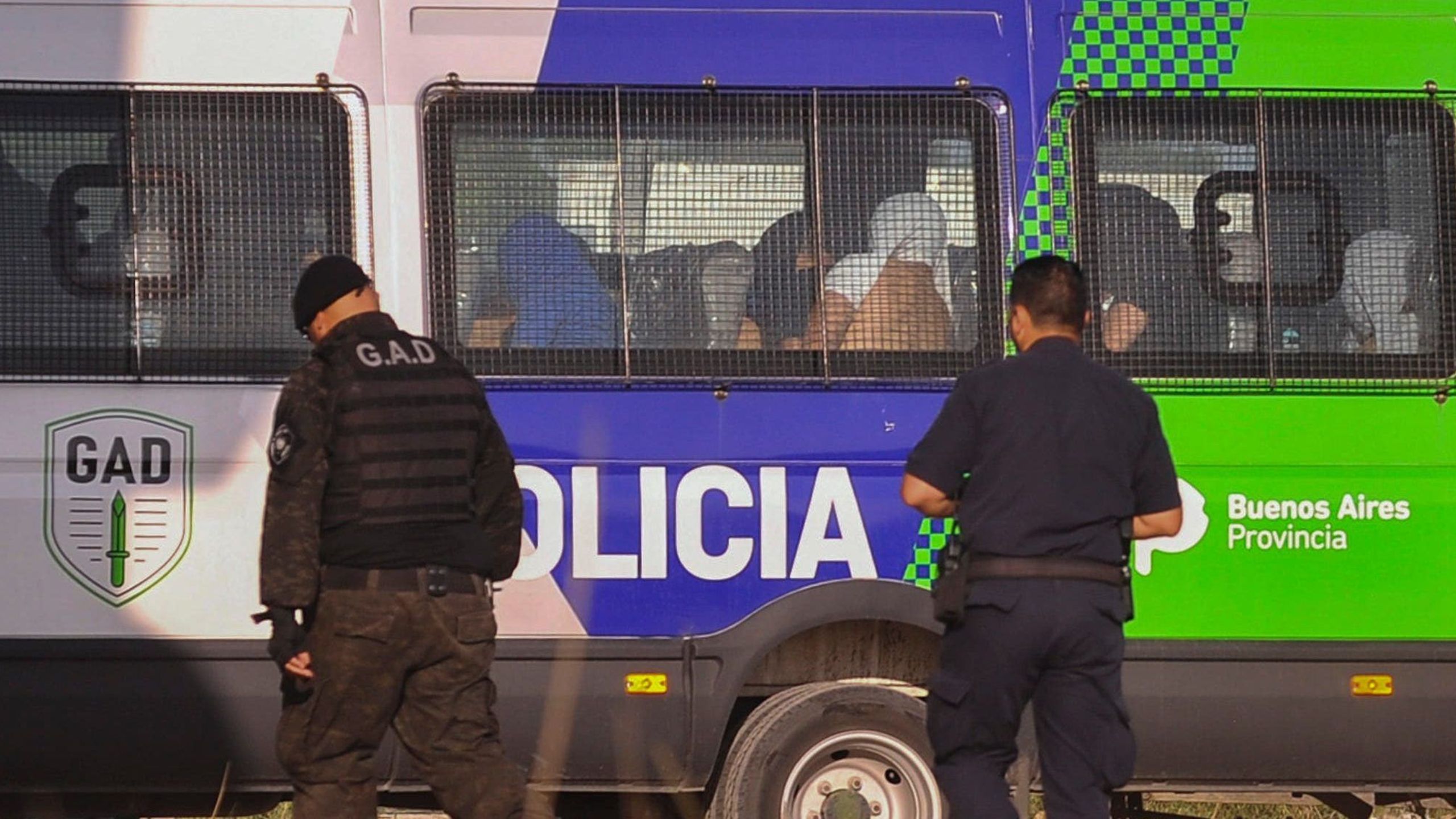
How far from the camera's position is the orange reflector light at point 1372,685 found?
6691 mm

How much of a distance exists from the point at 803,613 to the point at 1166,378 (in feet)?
4.49

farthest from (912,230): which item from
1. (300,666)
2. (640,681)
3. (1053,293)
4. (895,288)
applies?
(300,666)

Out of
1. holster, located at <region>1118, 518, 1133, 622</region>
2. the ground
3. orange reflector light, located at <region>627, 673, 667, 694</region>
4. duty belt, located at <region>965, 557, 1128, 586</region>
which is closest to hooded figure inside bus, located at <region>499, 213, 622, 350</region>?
orange reflector light, located at <region>627, 673, 667, 694</region>

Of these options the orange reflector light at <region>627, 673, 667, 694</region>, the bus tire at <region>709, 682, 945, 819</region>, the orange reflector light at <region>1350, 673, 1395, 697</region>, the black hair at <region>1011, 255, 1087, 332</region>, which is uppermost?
the black hair at <region>1011, 255, 1087, 332</region>

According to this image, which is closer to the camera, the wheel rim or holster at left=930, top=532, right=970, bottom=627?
holster at left=930, top=532, right=970, bottom=627

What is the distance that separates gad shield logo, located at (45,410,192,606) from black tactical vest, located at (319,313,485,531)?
1351 millimetres

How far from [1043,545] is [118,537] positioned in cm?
292

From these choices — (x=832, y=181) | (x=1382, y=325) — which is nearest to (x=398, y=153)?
(x=832, y=181)

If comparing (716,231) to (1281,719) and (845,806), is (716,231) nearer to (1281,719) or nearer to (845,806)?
(845,806)

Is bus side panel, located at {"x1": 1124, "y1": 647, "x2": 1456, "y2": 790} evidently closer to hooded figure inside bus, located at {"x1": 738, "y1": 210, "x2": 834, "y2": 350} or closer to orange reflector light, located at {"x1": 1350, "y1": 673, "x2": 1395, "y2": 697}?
orange reflector light, located at {"x1": 1350, "y1": 673, "x2": 1395, "y2": 697}

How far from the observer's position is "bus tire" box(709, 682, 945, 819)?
6684 millimetres

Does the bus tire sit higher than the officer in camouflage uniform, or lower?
lower

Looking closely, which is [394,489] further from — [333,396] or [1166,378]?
[1166,378]

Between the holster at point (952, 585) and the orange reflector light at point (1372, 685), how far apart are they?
2.01 metres
